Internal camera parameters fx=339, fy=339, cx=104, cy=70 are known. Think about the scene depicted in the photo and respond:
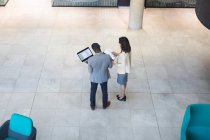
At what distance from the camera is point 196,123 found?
567 cm

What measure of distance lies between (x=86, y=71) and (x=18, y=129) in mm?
3163

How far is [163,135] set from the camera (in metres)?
6.55

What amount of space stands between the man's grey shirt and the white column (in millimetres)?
4155

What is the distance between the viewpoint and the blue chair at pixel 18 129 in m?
5.37

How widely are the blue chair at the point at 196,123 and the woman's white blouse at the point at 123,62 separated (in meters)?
1.57

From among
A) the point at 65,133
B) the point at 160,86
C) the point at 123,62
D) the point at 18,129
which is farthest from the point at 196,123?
the point at 18,129

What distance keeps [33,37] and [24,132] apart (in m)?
4.90

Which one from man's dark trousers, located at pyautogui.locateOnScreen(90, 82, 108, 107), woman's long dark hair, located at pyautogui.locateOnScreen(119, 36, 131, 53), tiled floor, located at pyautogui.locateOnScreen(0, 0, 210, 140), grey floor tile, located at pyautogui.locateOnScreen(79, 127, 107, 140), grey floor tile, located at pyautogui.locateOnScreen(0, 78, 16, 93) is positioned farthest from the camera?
grey floor tile, located at pyautogui.locateOnScreen(0, 78, 16, 93)

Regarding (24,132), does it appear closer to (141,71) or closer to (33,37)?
(141,71)

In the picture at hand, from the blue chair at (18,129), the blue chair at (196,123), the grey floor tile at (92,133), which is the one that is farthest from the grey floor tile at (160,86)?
the blue chair at (18,129)

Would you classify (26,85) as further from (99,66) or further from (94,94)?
(99,66)

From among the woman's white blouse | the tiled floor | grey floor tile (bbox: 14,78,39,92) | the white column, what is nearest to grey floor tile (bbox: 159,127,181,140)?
the tiled floor

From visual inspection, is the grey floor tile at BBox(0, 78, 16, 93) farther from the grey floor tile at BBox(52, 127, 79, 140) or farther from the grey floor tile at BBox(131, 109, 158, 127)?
the grey floor tile at BBox(131, 109, 158, 127)

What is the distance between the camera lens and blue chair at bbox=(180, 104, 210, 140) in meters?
5.57
